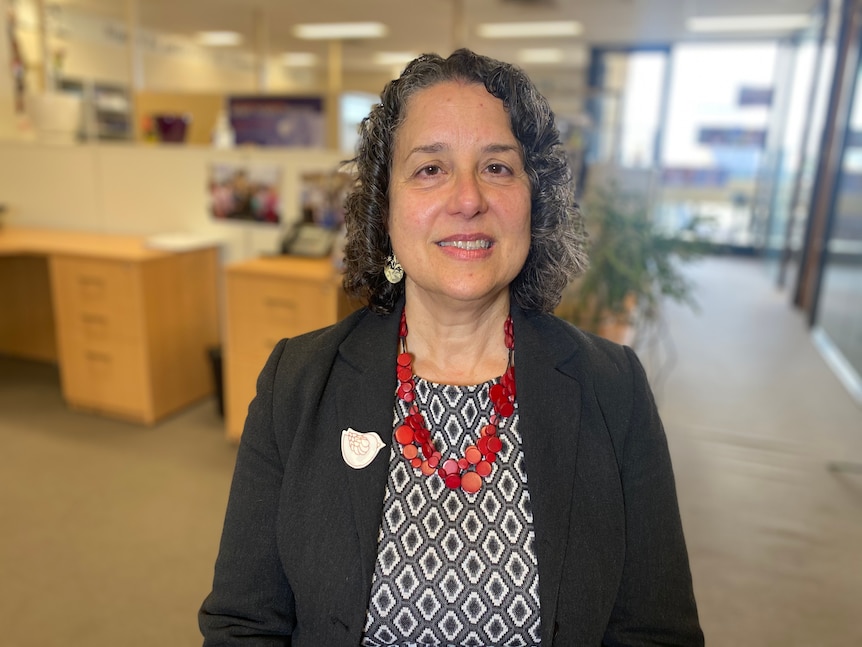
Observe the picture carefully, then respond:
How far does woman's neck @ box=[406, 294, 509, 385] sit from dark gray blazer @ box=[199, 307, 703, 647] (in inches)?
3.4

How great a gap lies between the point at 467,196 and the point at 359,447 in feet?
1.51

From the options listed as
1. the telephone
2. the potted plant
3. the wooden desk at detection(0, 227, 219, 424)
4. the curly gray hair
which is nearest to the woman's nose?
the curly gray hair

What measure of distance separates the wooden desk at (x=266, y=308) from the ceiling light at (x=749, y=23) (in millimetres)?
7491

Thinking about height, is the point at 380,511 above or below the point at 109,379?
above

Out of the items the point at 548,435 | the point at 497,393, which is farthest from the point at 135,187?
the point at 548,435

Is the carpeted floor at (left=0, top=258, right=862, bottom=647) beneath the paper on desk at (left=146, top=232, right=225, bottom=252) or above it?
beneath

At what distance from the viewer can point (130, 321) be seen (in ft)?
10.7

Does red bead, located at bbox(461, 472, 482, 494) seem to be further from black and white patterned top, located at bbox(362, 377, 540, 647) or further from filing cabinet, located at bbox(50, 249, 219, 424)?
filing cabinet, located at bbox(50, 249, 219, 424)

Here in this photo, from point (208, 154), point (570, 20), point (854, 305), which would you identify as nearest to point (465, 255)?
point (208, 154)

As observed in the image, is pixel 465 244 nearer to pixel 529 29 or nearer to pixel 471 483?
pixel 471 483

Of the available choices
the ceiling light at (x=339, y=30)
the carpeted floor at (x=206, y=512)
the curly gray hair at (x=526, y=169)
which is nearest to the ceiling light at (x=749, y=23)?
the ceiling light at (x=339, y=30)

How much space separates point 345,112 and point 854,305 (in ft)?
13.2

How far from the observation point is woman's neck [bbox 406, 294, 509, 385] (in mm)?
1179

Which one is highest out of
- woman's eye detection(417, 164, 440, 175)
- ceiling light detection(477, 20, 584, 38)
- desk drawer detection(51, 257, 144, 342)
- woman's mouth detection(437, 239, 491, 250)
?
ceiling light detection(477, 20, 584, 38)
